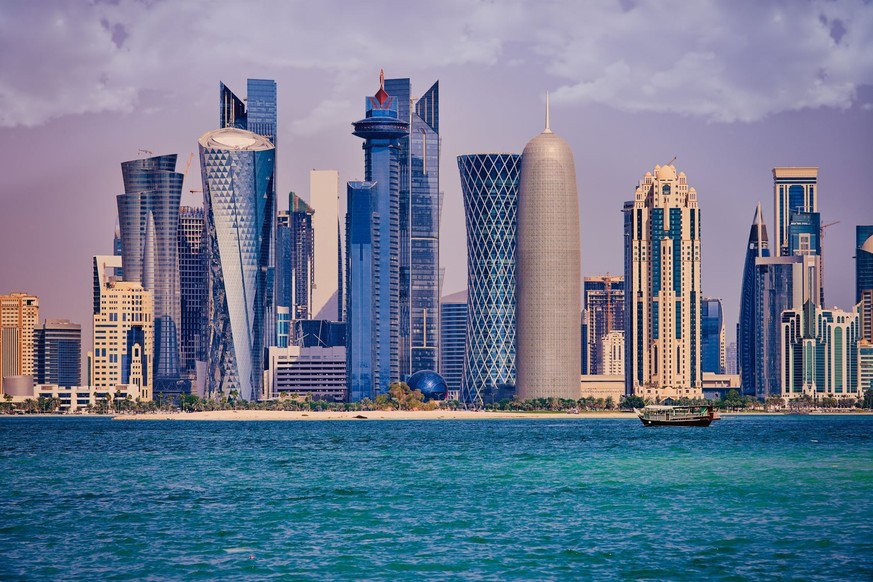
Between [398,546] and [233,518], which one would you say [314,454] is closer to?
[233,518]

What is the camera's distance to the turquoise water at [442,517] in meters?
64.8

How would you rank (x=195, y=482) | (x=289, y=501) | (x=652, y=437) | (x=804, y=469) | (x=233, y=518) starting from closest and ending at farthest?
(x=233, y=518) → (x=289, y=501) → (x=195, y=482) → (x=804, y=469) → (x=652, y=437)

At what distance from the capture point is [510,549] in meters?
69.6

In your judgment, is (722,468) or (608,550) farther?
(722,468)

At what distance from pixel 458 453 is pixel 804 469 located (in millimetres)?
45412

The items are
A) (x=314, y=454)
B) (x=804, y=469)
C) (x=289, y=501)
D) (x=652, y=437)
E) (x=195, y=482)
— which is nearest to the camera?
(x=289, y=501)

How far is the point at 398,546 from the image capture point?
234 feet

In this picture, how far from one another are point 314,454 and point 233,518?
7329cm

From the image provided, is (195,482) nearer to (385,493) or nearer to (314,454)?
(385,493)

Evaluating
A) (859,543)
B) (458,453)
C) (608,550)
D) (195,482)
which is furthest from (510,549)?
(458,453)

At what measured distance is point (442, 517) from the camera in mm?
83250

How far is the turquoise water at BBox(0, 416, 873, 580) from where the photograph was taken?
213ft

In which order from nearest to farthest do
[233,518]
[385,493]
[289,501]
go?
[233,518], [289,501], [385,493]

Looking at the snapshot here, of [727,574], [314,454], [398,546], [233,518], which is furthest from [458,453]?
[727,574]
